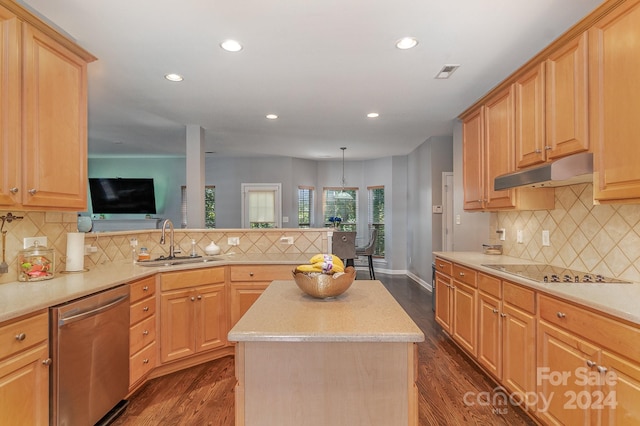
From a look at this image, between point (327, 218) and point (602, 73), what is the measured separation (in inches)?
256

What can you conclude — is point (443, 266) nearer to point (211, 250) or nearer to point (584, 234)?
point (584, 234)

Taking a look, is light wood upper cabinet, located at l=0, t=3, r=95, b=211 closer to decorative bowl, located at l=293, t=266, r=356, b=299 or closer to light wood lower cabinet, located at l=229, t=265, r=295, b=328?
light wood lower cabinet, located at l=229, t=265, r=295, b=328

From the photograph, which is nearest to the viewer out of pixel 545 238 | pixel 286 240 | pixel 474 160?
pixel 545 238

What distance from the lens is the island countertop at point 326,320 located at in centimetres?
119

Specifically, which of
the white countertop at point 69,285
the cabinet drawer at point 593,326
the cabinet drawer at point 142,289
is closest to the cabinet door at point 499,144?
the cabinet drawer at point 593,326

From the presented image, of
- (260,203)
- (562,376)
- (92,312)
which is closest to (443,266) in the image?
(562,376)

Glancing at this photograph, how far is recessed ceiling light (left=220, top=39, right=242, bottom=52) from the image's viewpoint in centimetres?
246

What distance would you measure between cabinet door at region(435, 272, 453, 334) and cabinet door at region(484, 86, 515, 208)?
867 millimetres

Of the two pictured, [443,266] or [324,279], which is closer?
[324,279]

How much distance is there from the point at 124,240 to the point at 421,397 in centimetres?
284

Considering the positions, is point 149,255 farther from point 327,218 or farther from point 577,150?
point 327,218

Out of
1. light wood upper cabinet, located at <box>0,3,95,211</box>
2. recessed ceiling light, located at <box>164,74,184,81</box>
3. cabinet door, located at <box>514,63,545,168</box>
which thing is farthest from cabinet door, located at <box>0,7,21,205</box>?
cabinet door, located at <box>514,63,545,168</box>

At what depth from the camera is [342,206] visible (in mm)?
8195

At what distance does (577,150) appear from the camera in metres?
2.06
